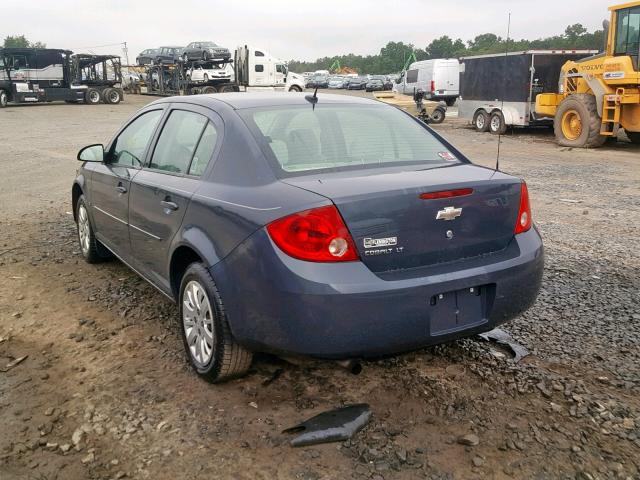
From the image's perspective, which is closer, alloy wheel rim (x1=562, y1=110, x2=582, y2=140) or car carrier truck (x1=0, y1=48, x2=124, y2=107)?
alloy wheel rim (x1=562, y1=110, x2=582, y2=140)

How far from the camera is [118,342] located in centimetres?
394

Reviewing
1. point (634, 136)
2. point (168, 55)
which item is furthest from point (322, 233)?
point (168, 55)

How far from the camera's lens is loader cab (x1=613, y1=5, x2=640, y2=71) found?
13.7 m

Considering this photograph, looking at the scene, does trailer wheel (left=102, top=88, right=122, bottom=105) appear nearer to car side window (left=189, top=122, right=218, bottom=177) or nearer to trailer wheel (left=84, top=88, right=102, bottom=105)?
trailer wheel (left=84, top=88, right=102, bottom=105)

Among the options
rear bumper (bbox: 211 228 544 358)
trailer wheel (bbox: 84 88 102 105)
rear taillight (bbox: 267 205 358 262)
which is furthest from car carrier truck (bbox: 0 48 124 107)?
rear taillight (bbox: 267 205 358 262)

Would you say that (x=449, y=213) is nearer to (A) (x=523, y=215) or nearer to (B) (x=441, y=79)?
(A) (x=523, y=215)

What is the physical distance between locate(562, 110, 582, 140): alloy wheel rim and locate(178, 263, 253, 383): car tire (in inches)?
570

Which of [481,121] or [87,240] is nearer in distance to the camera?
[87,240]

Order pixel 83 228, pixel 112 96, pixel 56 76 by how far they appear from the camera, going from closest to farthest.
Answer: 1. pixel 83 228
2. pixel 56 76
3. pixel 112 96

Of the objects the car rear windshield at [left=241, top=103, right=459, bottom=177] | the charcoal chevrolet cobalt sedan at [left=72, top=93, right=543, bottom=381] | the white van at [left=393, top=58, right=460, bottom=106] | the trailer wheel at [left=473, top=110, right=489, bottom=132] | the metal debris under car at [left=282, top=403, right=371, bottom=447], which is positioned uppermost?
the white van at [left=393, top=58, right=460, bottom=106]

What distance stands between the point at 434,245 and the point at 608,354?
1.54 metres

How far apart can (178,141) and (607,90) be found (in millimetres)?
13329

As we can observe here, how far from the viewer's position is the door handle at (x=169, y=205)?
11.6 feet

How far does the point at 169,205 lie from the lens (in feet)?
11.8
